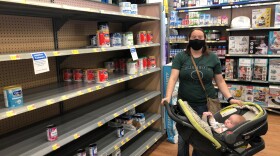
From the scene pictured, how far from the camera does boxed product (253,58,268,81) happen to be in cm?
477

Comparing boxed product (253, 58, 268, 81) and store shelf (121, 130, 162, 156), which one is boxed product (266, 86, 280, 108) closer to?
boxed product (253, 58, 268, 81)

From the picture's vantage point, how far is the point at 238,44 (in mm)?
4996

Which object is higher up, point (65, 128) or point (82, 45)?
point (82, 45)

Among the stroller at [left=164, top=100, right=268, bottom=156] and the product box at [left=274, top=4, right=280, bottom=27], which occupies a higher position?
the product box at [left=274, top=4, right=280, bottom=27]

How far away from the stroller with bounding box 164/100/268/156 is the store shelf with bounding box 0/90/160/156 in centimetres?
88

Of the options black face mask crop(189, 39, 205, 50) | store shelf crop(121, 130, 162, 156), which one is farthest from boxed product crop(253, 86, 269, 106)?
black face mask crop(189, 39, 205, 50)

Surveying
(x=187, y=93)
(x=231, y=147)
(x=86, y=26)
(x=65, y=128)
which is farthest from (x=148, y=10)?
(x=231, y=147)

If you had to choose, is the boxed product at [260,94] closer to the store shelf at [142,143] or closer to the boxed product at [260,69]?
the boxed product at [260,69]

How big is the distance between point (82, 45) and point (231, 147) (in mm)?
2046

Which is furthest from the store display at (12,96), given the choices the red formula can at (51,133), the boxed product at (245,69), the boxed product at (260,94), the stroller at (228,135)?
the boxed product at (260,94)

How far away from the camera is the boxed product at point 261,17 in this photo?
473 centimetres

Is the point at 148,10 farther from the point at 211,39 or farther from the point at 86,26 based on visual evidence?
the point at 211,39

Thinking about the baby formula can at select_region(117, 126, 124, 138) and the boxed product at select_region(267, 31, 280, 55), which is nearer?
the baby formula can at select_region(117, 126, 124, 138)

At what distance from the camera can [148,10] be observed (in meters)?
3.49
